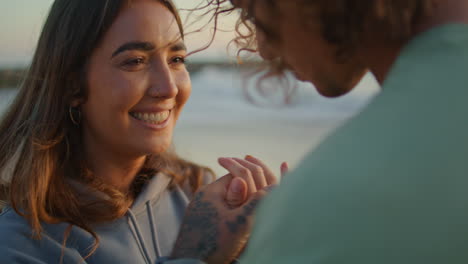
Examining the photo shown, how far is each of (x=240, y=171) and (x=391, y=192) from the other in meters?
1.14

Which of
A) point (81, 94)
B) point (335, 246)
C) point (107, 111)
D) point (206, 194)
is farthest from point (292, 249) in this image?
point (81, 94)

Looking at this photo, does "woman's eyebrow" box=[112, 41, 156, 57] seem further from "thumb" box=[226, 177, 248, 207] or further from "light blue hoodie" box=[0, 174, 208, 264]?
"thumb" box=[226, 177, 248, 207]

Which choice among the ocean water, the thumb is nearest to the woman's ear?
the thumb

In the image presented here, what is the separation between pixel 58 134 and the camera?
253 centimetres

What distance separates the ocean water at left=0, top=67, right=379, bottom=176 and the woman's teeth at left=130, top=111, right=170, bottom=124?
2880 mm

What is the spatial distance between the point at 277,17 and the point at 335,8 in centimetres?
18

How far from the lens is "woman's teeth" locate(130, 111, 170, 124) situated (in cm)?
250

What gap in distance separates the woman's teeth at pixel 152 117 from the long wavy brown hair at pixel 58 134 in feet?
1.07

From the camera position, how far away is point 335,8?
115 centimetres

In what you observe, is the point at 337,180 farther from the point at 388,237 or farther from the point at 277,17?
the point at 277,17

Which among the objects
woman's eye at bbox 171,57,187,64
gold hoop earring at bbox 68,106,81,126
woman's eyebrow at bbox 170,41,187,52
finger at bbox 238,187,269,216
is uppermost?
woman's eyebrow at bbox 170,41,187,52

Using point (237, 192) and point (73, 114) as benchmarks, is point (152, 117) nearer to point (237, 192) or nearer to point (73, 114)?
point (73, 114)

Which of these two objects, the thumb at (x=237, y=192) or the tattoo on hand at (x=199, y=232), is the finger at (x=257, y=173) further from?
the tattoo on hand at (x=199, y=232)

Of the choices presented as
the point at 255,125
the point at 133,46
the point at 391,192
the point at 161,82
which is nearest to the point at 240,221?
the point at 391,192
